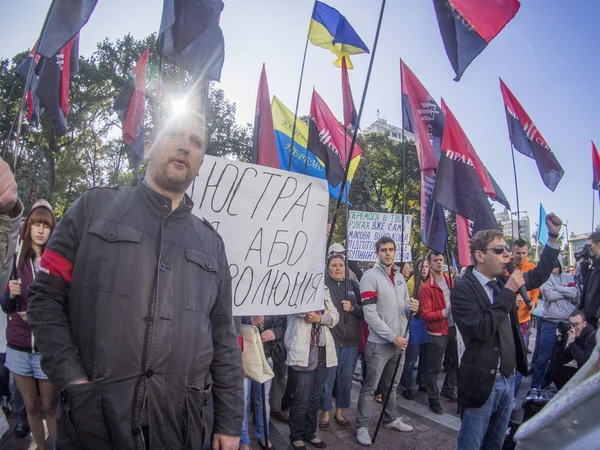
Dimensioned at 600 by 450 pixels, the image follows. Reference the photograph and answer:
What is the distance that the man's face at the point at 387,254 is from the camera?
4.65 m

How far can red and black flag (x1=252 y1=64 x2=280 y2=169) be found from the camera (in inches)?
173

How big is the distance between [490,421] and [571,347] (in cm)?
246

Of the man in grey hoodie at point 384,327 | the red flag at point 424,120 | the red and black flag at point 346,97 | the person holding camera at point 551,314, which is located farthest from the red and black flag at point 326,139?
the person holding camera at point 551,314

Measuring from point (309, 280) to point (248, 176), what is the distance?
1.04 meters

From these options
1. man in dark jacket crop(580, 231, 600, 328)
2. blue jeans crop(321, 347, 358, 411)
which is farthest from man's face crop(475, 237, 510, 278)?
man in dark jacket crop(580, 231, 600, 328)

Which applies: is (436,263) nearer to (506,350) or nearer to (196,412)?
(506,350)

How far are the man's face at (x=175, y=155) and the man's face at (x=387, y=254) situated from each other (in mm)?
3163

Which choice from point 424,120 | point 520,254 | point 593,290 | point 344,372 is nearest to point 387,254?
point 344,372

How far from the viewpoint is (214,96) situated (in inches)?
879

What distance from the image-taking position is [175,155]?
1.90 m

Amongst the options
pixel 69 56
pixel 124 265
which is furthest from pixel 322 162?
pixel 124 265

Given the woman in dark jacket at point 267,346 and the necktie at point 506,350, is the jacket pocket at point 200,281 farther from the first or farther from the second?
the necktie at point 506,350

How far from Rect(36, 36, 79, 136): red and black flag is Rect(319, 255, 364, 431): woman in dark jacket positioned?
379cm

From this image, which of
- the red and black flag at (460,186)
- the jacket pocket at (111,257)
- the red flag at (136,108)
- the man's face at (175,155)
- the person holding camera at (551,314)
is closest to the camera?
the jacket pocket at (111,257)
